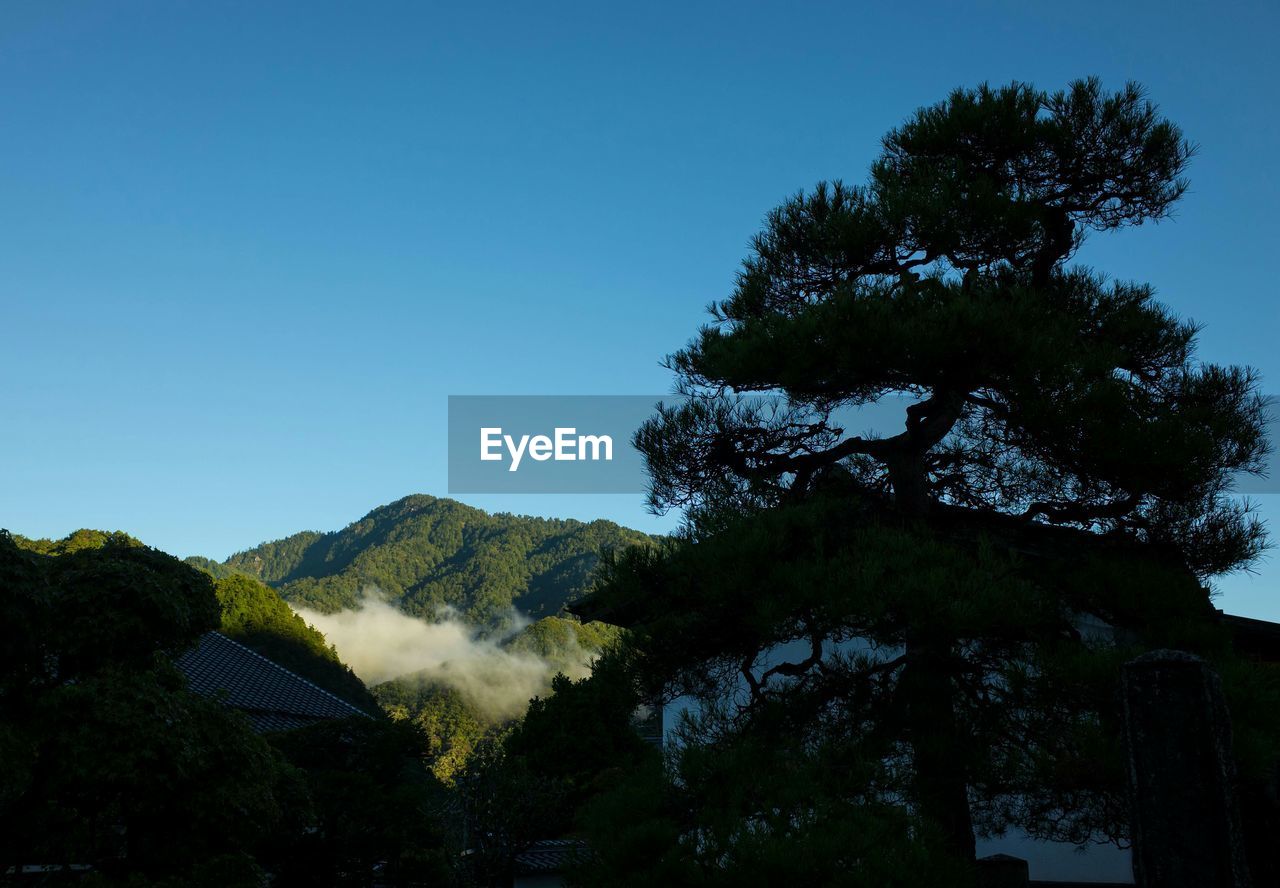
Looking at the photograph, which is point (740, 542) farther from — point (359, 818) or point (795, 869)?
point (359, 818)

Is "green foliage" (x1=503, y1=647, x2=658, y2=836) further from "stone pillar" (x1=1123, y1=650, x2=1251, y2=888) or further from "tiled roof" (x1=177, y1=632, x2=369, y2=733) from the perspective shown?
"stone pillar" (x1=1123, y1=650, x2=1251, y2=888)

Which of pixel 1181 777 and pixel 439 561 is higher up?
pixel 439 561

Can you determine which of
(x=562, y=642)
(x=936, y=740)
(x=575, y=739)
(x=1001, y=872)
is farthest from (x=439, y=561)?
(x=936, y=740)

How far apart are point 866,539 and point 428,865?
1213 centimetres

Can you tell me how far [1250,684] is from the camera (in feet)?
20.7

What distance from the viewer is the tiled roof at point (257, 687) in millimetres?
26172

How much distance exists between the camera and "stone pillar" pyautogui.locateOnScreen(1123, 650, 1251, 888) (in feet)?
15.4

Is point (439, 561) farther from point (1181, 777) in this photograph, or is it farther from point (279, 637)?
point (1181, 777)

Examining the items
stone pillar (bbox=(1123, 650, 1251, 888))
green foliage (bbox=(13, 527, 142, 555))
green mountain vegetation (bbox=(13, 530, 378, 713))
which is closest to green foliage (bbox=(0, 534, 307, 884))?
stone pillar (bbox=(1123, 650, 1251, 888))

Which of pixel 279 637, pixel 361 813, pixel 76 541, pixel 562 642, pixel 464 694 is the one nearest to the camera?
pixel 361 813

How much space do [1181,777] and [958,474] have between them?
Answer: 4.48m

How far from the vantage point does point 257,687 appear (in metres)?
27.8

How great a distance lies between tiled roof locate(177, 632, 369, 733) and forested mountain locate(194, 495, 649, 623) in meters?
76.1

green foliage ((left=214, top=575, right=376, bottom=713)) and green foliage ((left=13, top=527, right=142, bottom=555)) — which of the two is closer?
green foliage ((left=13, top=527, right=142, bottom=555))
